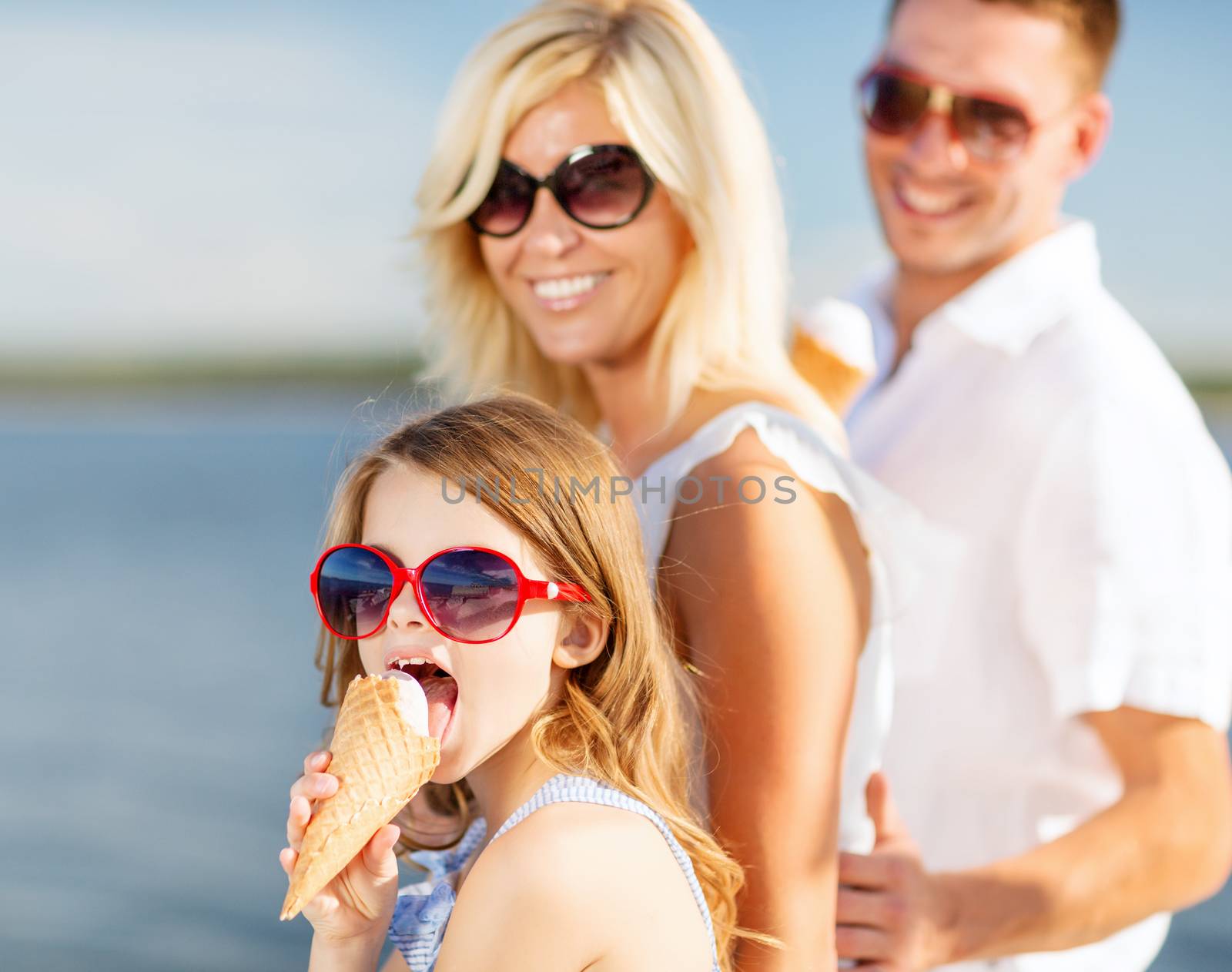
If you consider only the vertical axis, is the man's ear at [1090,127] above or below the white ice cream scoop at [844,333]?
above

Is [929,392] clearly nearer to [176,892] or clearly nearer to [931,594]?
[931,594]

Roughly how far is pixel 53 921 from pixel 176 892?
73 centimetres

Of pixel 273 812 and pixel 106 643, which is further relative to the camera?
pixel 106 643

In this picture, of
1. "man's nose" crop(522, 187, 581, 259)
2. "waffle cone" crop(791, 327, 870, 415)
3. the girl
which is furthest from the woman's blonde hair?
the girl

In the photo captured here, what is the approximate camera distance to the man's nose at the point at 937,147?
3639mm

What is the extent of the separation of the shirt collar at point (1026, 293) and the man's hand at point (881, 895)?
151 cm

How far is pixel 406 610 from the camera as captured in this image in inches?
65.4

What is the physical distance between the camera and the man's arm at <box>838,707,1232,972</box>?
259 centimetres

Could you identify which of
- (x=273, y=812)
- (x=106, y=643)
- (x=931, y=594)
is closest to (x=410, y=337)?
(x=931, y=594)

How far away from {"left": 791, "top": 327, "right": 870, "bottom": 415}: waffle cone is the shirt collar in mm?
520

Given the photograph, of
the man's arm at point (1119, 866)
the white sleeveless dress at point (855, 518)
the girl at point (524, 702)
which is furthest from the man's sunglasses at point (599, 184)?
the man's arm at point (1119, 866)

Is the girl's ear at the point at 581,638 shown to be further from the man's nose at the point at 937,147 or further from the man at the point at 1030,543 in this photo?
the man's nose at the point at 937,147

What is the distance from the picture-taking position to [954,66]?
3617 mm

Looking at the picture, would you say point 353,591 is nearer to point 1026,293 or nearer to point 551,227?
point 551,227
